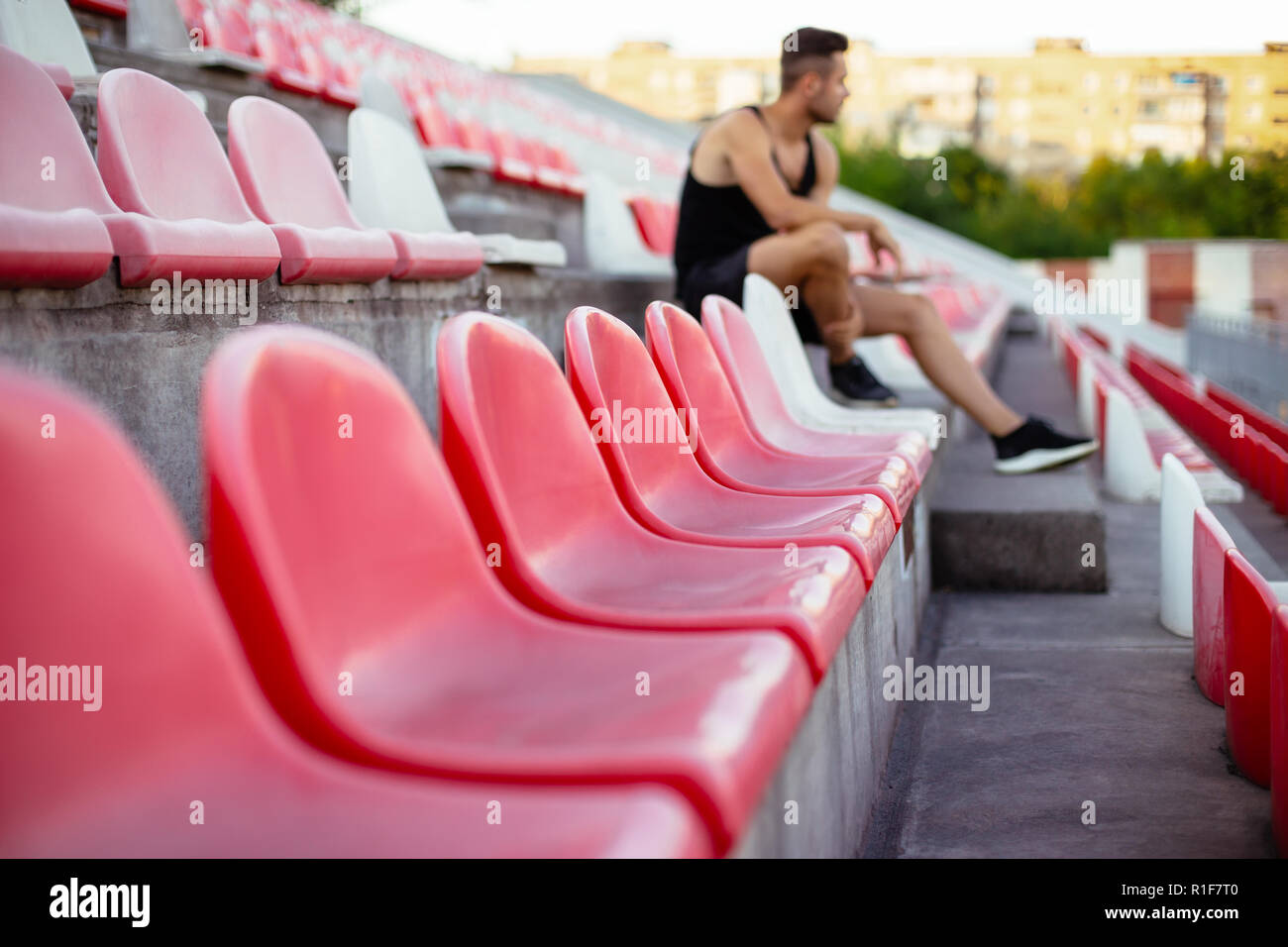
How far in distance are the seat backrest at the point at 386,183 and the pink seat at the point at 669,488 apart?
1.33 m

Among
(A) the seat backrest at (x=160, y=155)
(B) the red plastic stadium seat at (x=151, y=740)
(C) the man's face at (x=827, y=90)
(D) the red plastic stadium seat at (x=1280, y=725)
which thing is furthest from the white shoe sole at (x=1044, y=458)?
(B) the red plastic stadium seat at (x=151, y=740)

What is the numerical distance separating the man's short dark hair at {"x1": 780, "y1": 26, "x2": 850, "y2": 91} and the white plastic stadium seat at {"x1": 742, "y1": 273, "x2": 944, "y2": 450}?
0.72 meters

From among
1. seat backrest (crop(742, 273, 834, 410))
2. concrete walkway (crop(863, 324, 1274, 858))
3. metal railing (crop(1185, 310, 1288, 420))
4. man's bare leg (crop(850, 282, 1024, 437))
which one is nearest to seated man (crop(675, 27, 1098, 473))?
man's bare leg (crop(850, 282, 1024, 437))

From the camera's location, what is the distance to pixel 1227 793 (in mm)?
1962

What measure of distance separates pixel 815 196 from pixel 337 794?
3.36m

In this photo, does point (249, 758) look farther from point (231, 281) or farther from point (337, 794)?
point (231, 281)

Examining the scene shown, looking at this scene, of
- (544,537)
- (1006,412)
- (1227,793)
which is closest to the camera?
(544,537)

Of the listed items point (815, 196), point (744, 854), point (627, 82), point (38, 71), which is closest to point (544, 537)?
point (744, 854)

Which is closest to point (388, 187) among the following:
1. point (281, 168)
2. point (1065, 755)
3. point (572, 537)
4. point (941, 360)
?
point (281, 168)

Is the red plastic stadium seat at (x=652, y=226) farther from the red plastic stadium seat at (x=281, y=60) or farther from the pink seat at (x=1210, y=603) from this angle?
the pink seat at (x=1210, y=603)

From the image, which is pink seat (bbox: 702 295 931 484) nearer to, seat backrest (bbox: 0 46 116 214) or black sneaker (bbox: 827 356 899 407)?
black sneaker (bbox: 827 356 899 407)

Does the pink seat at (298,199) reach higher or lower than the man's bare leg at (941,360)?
higher

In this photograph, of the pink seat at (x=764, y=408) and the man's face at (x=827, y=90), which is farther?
the man's face at (x=827, y=90)

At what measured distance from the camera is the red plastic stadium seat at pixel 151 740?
0.80 meters
